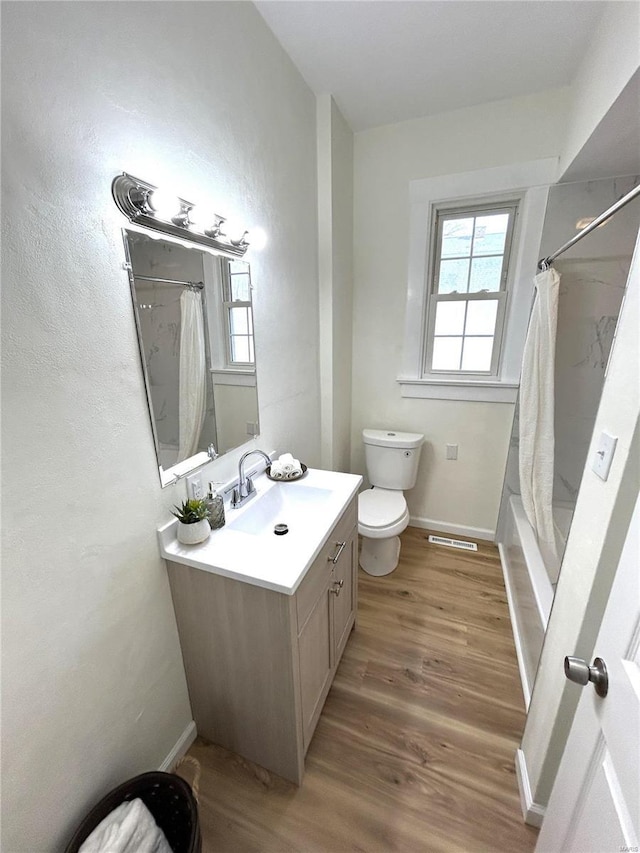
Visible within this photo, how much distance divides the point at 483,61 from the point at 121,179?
1.78m

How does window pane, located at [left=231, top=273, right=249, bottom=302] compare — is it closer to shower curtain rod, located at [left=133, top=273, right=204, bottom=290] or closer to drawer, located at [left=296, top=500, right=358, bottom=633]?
shower curtain rod, located at [left=133, top=273, right=204, bottom=290]

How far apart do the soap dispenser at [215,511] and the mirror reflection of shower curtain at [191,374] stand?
0.57ft

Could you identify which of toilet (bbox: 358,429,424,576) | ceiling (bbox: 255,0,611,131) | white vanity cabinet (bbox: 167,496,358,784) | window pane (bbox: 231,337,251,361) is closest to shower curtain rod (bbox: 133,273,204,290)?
window pane (bbox: 231,337,251,361)

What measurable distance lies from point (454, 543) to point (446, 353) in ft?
4.43

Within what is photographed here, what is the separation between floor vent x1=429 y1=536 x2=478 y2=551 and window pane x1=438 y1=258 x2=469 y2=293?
1.73m

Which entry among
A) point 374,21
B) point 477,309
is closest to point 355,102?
point 374,21

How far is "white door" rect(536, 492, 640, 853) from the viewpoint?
0.55 meters

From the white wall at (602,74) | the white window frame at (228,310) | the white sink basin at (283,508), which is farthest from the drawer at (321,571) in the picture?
the white wall at (602,74)

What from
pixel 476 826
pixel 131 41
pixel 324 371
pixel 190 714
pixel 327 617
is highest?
pixel 131 41

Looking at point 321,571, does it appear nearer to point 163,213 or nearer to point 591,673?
point 591,673

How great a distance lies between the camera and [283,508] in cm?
155

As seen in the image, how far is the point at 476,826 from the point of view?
1115 millimetres

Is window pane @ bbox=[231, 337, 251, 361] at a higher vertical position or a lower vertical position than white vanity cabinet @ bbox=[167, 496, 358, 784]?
higher

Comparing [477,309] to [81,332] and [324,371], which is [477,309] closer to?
[324,371]
